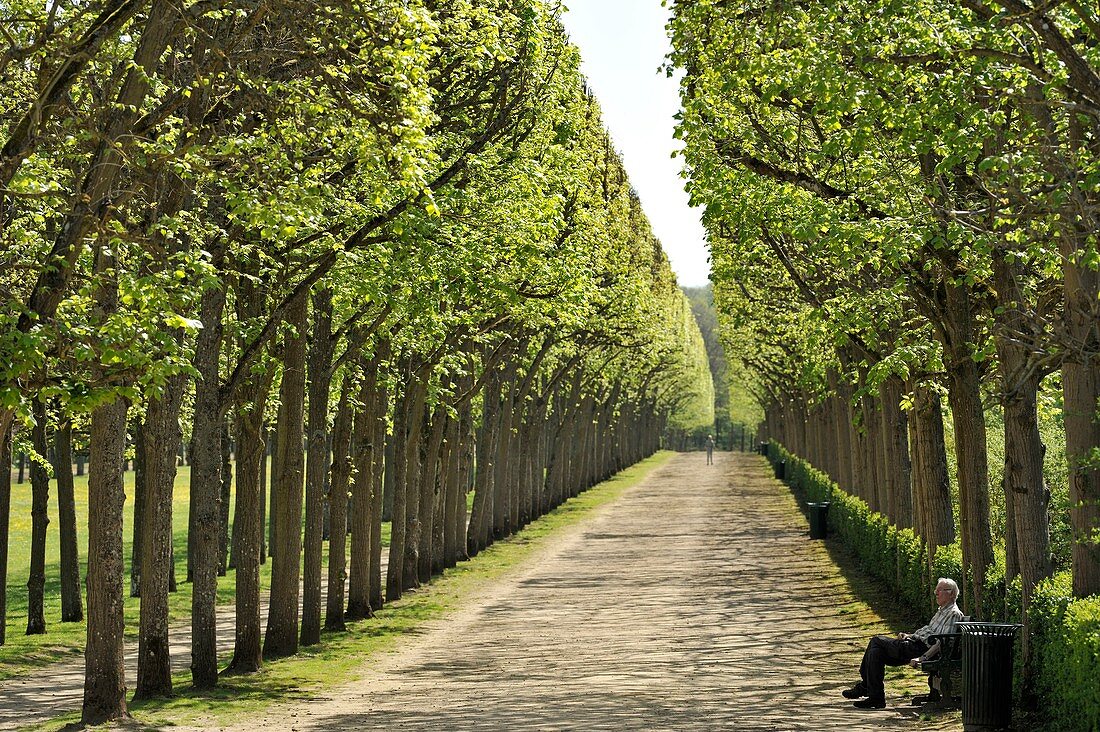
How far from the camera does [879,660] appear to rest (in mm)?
14844

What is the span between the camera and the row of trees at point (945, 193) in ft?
40.3

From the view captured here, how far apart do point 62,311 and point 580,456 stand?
2086 inches

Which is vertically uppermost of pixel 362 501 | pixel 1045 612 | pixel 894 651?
pixel 362 501

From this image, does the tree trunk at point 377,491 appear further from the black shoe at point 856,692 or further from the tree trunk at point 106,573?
the black shoe at point 856,692

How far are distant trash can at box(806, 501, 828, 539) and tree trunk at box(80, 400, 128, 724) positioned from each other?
25.8 meters

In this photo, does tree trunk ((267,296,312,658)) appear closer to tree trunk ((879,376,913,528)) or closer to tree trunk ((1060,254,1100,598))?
tree trunk ((1060,254,1100,598))

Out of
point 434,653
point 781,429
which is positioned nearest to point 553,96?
point 434,653

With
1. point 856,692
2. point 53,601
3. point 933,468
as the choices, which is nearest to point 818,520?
point 933,468

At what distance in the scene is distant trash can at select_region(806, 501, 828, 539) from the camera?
37.3 metres

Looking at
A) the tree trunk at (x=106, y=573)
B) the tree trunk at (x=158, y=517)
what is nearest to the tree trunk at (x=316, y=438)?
the tree trunk at (x=158, y=517)

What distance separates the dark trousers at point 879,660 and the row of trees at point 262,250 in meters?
6.95

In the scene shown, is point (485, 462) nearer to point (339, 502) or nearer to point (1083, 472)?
point (339, 502)

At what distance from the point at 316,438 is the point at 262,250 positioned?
649cm

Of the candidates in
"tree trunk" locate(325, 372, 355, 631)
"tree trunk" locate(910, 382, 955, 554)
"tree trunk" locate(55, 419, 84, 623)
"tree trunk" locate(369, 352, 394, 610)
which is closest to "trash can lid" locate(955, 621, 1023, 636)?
"tree trunk" locate(910, 382, 955, 554)
